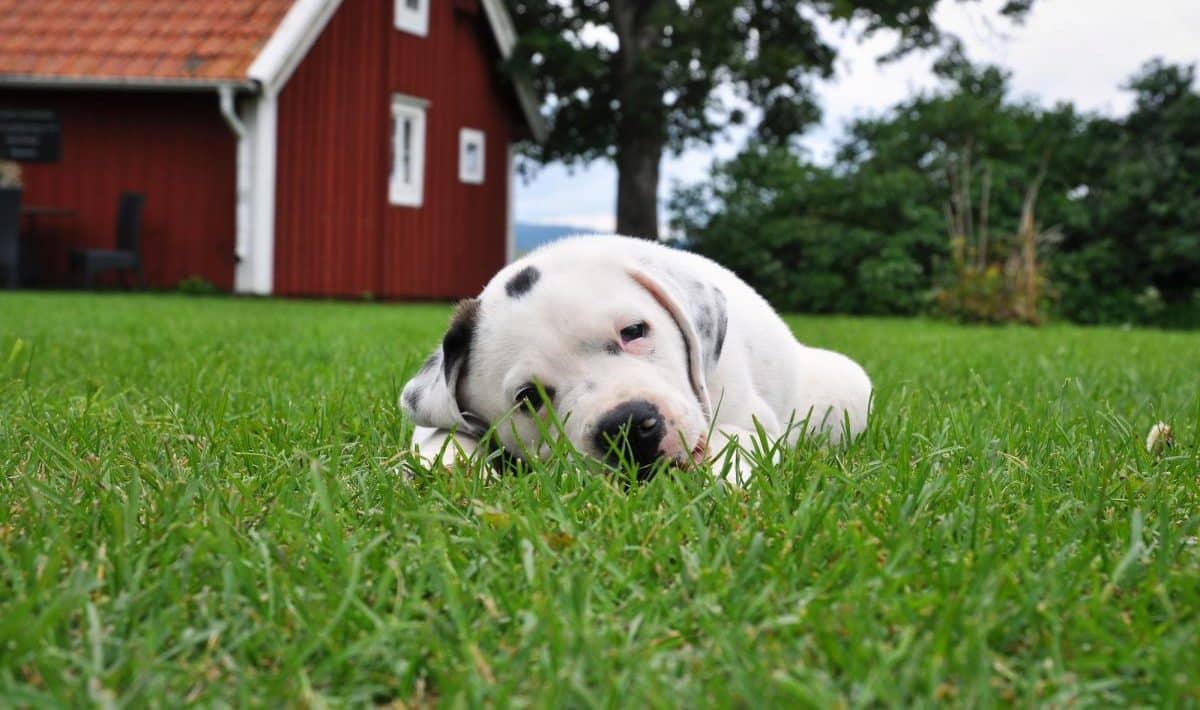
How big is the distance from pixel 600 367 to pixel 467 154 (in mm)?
18215

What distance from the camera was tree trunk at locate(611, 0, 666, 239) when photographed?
2031cm

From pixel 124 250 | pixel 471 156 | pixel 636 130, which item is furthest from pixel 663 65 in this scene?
pixel 124 250

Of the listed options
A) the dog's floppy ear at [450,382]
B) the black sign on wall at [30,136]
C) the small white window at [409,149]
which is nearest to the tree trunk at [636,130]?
the small white window at [409,149]

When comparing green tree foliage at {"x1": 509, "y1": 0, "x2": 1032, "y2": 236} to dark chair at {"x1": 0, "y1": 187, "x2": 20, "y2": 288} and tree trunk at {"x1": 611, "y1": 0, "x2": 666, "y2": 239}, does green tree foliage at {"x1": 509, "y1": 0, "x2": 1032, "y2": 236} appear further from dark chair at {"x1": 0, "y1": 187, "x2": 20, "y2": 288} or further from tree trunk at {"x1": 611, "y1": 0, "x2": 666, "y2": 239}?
dark chair at {"x1": 0, "y1": 187, "x2": 20, "y2": 288}

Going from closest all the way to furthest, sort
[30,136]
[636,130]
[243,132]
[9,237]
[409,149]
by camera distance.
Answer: [243,132] < [9,237] < [30,136] < [409,149] < [636,130]

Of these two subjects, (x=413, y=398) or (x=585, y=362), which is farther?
(x=413, y=398)

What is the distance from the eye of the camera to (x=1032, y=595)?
1.64 m

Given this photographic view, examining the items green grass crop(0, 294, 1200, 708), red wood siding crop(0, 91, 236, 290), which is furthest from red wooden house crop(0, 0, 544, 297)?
green grass crop(0, 294, 1200, 708)

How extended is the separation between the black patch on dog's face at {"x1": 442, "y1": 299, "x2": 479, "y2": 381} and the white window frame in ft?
57.7

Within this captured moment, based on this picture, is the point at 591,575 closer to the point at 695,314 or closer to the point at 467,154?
the point at 695,314

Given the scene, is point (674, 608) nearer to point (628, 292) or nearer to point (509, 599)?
point (509, 599)

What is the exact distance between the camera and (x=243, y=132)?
1683 centimetres

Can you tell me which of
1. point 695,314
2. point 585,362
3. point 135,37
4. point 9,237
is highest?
point 135,37

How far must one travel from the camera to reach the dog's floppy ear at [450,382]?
2961 mm
